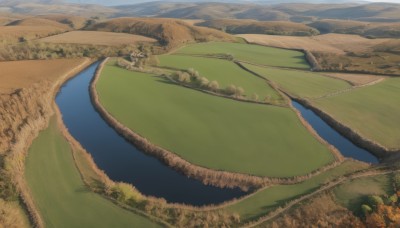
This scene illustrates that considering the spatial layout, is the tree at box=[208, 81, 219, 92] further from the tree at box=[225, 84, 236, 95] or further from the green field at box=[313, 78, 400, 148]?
the green field at box=[313, 78, 400, 148]

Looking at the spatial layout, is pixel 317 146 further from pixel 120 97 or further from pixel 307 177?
pixel 120 97

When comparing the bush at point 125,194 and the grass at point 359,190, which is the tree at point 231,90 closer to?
the grass at point 359,190

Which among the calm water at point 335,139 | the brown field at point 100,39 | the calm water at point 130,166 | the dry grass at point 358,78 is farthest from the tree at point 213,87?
the brown field at point 100,39

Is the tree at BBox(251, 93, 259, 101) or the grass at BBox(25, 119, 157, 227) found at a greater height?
the tree at BBox(251, 93, 259, 101)

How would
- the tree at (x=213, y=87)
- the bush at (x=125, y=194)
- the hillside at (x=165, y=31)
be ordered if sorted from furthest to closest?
the hillside at (x=165, y=31)
the tree at (x=213, y=87)
the bush at (x=125, y=194)

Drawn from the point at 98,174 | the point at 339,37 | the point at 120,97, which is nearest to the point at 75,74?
the point at 120,97

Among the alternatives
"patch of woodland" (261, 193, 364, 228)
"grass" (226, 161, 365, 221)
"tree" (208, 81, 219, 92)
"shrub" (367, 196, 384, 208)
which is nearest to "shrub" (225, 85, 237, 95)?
"tree" (208, 81, 219, 92)
